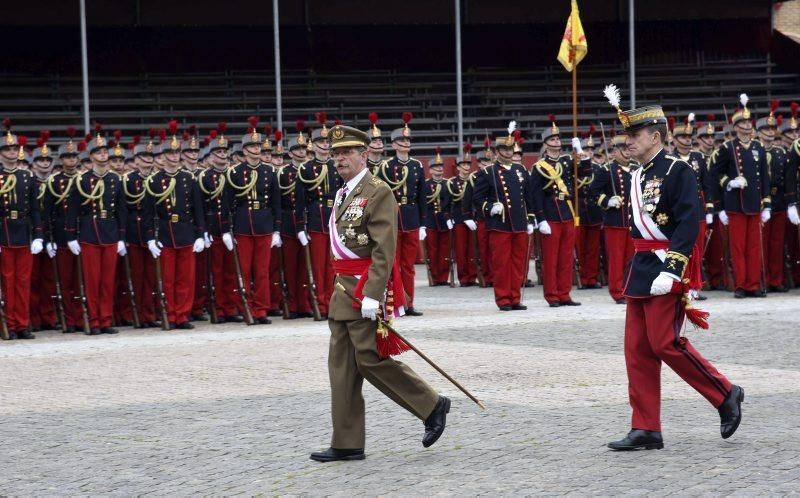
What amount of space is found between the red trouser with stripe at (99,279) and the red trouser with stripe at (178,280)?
1.84 feet

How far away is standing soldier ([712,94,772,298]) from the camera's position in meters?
16.1

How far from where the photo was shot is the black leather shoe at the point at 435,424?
7168mm

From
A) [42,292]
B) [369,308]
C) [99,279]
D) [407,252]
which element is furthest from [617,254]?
[369,308]

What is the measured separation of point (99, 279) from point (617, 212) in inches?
242

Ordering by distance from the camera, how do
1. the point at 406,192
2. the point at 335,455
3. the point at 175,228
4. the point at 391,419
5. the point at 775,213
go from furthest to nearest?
the point at 775,213 → the point at 406,192 → the point at 175,228 → the point at 391,419 → the point at 335,455

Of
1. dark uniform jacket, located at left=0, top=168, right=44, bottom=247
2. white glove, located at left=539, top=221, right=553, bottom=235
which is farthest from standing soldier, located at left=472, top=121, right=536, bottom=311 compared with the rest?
dark uniform jacket, located at left=0, top=168, right=44, bottom=247

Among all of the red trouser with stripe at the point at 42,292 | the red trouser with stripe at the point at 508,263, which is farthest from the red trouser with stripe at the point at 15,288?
the red trouser with stripe at the point at 508,263

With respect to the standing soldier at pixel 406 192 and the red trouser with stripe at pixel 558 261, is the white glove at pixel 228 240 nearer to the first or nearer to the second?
the standing soldier at pixel 406 192

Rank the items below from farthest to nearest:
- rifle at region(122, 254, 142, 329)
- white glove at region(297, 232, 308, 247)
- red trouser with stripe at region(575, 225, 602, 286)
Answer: red trouser with stripe at region(575, 225, 602, 286) < white glove at region(297, 232, 308, 247) < rifle at region(122, 254, 142, 329)

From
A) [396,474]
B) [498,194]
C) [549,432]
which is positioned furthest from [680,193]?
[498,194]

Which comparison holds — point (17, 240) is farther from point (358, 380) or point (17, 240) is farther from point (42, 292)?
point (358, 380)

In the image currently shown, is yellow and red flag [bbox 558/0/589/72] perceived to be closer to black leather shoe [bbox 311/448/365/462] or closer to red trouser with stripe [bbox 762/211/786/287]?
red trouser with stripe [bbox 762/211/786/287]

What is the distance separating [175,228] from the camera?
14414 mm

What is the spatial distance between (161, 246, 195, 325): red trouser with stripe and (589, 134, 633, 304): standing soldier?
502cm
